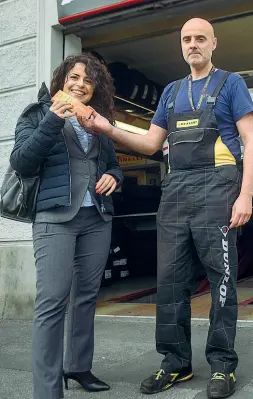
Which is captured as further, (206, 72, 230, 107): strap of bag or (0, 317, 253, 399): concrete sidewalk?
(0, 317, 253, 399): concrete sidewalk

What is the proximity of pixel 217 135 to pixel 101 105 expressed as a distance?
721 mm

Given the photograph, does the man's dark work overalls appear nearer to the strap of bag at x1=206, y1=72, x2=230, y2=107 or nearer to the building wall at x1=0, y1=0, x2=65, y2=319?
the strap of bag at x1=206, y1=72, x2=230, y2=107

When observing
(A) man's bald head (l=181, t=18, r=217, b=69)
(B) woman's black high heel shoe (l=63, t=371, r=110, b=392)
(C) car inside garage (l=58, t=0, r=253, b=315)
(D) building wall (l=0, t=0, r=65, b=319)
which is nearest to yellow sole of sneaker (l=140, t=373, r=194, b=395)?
(B) woman's black high heel shoe (l=63, t=371, r=110, b=392)

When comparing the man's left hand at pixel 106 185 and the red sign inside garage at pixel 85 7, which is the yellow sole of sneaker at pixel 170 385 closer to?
the man's left hand at pixel 106 185

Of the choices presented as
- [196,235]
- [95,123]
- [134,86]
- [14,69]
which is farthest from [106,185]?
[134,86]

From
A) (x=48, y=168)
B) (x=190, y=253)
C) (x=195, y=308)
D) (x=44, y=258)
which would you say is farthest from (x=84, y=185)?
(x=195, y=308)

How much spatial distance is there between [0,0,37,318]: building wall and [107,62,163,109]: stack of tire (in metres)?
1.96

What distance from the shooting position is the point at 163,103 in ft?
10.5

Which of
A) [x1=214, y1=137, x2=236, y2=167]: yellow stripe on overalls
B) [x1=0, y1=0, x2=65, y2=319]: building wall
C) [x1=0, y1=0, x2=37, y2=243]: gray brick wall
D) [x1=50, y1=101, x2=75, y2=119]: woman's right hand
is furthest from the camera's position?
[x1=0, y1=0, x2=37, y2=243]: gray brick wall

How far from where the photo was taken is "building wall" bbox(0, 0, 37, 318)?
580cm

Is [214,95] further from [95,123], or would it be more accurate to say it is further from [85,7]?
[85,7]

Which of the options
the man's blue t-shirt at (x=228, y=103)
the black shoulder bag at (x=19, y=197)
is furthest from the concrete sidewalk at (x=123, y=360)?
the man's blue t-shirt at (x=228, y=103)

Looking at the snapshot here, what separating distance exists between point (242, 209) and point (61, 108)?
1.12 meters

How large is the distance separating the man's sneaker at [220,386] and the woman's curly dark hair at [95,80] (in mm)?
1616
